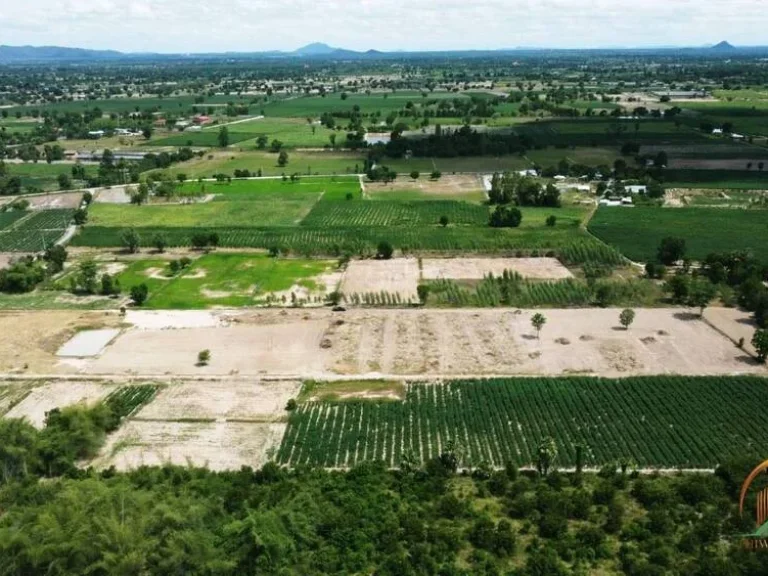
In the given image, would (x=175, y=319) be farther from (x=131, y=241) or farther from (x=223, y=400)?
(x=131, y=241)

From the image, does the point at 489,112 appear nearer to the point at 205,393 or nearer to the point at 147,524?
the point at 205,393

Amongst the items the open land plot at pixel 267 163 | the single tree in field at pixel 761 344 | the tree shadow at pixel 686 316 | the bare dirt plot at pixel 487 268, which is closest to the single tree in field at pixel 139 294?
the bare dirt plot at pixel 487 268

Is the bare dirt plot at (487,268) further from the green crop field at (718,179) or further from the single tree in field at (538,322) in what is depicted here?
the green crop field at (718,179)

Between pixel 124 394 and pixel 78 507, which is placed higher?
pixel 78 507

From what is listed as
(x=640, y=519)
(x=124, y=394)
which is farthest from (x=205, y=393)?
(x=640, y=519)

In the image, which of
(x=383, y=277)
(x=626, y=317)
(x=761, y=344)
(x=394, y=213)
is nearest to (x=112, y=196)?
(x=394, y=213)

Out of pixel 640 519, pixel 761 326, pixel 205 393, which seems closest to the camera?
pixel 640 519
